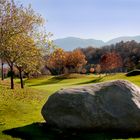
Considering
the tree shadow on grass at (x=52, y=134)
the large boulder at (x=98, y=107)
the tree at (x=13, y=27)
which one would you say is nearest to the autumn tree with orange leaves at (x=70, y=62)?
the tree at (x=13, y=27)

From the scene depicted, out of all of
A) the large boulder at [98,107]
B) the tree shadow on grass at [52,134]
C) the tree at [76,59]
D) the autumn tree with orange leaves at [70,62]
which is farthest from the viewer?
the autumn tree with orange leaves at [70,62]

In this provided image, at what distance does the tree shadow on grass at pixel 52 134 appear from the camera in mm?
19509

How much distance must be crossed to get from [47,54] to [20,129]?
95.3ft

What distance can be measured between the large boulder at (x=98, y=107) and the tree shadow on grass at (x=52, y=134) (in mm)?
349

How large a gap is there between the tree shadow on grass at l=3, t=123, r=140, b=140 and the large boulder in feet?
1.15

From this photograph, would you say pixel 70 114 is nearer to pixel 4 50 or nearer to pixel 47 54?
pixel 4 50

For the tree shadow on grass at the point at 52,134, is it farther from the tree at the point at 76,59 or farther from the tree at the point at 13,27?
the tree at the point at 76,59

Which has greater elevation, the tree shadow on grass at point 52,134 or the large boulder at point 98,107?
the large boulder at point 98,107

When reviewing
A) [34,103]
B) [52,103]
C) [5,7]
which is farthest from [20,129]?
[5,7]

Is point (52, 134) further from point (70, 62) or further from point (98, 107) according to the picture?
point (70, 62)

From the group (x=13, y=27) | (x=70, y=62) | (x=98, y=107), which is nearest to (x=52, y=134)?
(x=98, y=107)

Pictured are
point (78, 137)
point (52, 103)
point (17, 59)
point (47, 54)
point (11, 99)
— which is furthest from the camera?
point (47, 54)

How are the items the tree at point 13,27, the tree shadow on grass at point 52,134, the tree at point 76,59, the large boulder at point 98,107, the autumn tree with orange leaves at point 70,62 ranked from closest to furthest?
the tree shadow on grass at point 52,134 → the large boulder at point 98,107 → the tree at point 13,27 → the tree at point 76,59 → the autumn tree with orange leaves at point 70,62

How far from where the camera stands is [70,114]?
2081cm
